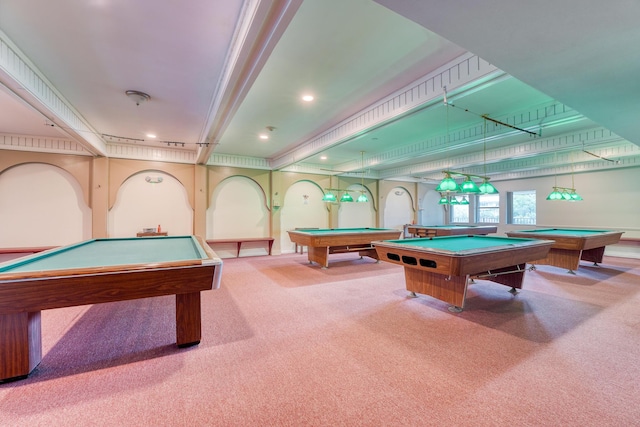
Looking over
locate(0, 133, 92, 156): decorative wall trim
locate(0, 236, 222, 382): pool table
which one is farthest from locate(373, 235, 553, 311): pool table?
locate(0, 133, 92, 156): decorative wall trim

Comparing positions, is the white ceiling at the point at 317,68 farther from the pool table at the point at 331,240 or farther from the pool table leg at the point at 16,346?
the pool table leg at the point at 16,346

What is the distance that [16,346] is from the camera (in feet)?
6.41

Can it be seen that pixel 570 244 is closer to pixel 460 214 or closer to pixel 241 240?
pixel 460 214

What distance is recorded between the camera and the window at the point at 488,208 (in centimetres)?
1042

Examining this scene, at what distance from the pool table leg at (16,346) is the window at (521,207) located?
1231 cm

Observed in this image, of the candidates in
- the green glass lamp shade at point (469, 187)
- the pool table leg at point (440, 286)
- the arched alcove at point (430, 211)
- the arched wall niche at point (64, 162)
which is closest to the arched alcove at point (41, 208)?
the arched wall niche at point (64, 162)

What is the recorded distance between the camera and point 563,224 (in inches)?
337

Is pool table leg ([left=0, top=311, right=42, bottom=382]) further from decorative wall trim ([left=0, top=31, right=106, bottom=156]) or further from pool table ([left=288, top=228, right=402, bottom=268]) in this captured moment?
→ pool table ([left=288, top=228, right=402, bottom=268])

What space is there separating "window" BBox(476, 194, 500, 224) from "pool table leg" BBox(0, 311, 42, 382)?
486 inches

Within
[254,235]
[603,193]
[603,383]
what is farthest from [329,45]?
[603,193]

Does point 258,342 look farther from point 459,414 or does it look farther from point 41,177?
point 41,177

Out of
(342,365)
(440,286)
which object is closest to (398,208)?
(440,286)

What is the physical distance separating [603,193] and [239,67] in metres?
10.5

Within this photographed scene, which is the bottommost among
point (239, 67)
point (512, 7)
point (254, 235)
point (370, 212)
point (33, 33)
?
point (254, 235)
